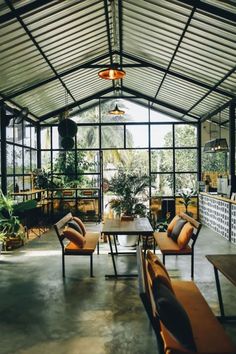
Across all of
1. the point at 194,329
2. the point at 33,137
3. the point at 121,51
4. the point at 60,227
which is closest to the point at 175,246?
the point at 60,227

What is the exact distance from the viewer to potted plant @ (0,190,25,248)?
696cm

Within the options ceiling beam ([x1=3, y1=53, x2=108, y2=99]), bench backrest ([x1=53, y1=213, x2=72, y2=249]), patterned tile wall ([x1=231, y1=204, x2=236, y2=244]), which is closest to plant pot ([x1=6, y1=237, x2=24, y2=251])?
bench backrest ([x1=53, y1=213, x2=72, y2=249])

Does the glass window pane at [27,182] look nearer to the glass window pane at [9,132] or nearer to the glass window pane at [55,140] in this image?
the glass window pane at [9,132]

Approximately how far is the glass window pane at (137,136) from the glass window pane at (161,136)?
0.82 feet

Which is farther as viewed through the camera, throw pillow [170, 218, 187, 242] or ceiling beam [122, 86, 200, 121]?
ceiling beam [122, 86, 200, 121]

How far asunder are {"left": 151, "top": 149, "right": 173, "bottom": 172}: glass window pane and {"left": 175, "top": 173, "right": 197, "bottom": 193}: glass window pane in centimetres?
40

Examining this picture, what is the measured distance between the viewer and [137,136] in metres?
11.6

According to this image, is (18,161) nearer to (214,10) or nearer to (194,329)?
(214,10)

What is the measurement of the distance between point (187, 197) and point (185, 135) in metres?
2.29

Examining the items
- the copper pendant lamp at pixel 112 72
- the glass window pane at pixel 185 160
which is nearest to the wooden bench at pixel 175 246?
the copper pendant lamp at pixel 112 72

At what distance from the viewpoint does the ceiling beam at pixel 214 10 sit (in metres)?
5.27

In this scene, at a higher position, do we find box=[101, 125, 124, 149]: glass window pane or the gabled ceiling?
the gabled ceiling

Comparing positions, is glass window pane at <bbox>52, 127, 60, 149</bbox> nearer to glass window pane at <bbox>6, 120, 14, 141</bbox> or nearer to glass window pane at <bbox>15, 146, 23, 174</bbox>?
glass window pane at <bbox>15, 146, 23, 174</bbox>

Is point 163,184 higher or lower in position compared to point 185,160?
lower
